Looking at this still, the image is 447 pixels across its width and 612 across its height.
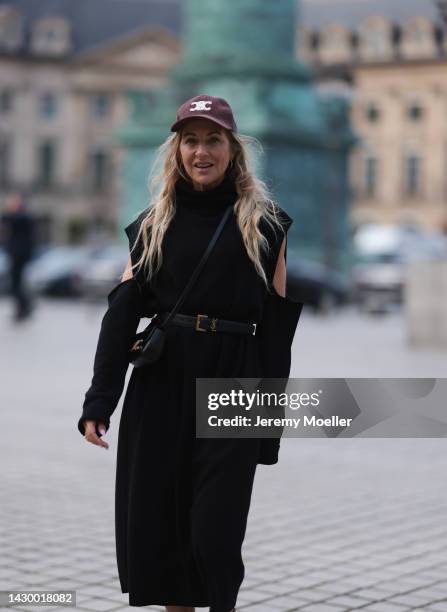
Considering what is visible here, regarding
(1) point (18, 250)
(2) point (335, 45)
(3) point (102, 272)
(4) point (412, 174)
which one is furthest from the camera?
(2) point (335, 45)

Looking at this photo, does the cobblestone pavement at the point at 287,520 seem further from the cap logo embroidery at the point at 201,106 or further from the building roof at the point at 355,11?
the building roof at the point at 355,11

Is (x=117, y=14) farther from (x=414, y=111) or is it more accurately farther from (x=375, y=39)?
(x=414, y=111)

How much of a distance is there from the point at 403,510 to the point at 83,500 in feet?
4.89

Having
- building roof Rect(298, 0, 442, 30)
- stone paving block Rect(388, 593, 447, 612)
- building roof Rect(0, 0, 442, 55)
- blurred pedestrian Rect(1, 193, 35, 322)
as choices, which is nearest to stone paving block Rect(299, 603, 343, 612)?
stone paving block Rect(388, 593, 447, 612)

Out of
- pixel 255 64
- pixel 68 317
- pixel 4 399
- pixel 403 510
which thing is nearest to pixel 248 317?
pixel 403 510

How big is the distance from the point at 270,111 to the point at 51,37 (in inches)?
2340

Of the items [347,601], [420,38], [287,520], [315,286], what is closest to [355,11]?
[420,38]

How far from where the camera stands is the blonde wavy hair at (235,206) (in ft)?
14.3

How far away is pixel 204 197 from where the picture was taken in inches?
174

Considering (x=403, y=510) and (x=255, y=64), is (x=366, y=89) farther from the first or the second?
(x=403, y=510)


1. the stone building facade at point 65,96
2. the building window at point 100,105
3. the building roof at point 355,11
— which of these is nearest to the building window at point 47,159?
the stone building facade at point 65,96

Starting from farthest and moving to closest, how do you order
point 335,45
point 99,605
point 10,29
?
1. point 10,29
2. point 335,45
3. point 99,605

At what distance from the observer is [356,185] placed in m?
86.3

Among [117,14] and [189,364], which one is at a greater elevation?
[117,14]
